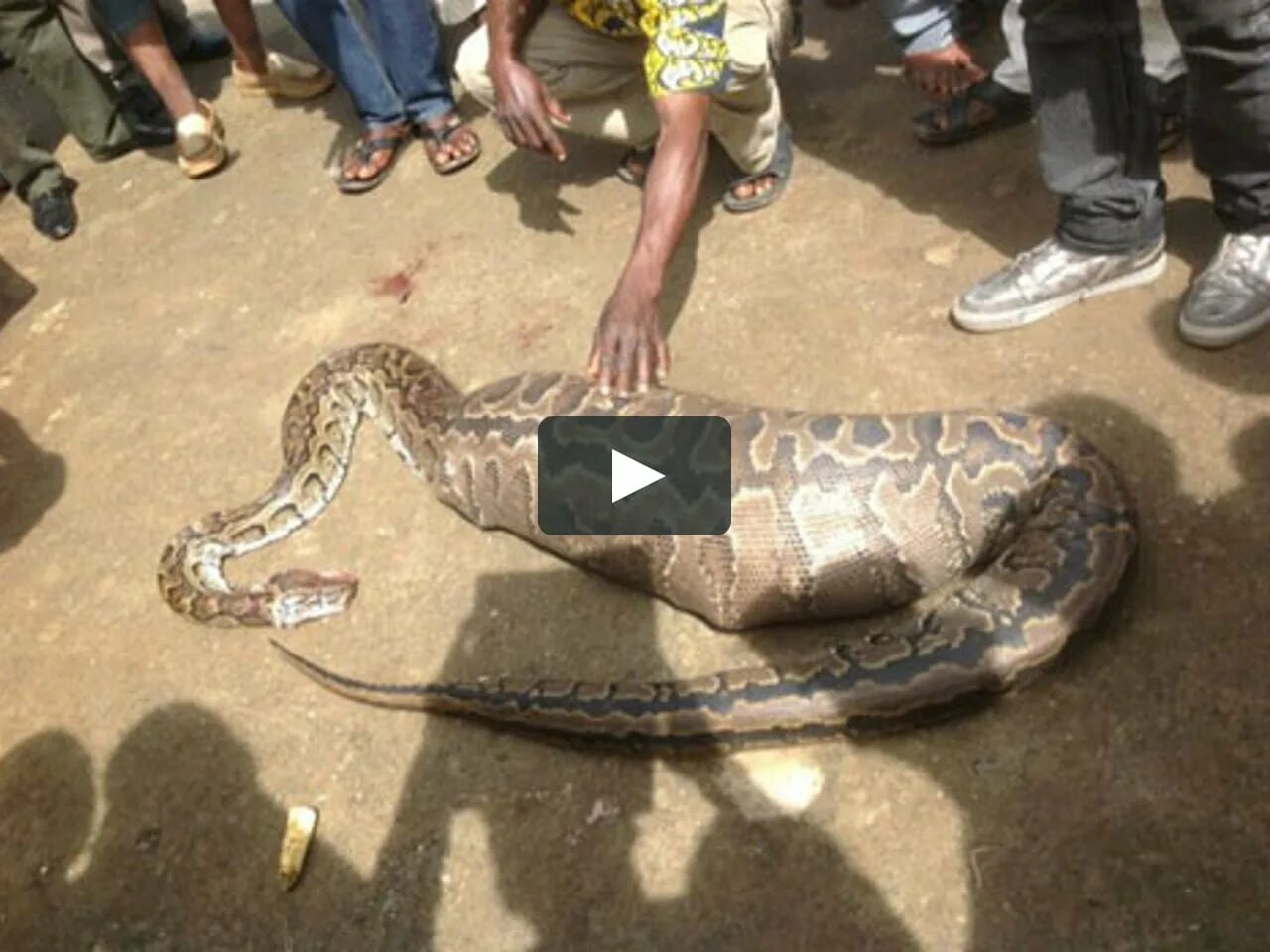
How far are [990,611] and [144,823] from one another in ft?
9.10

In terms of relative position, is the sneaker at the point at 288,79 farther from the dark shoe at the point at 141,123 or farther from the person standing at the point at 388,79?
the person standing at the point at 388,79

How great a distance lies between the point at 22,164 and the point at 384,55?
8.87 ft

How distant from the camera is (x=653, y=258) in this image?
3.92 metres

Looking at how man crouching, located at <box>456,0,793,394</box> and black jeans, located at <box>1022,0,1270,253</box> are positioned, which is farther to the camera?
man crouching, located at <box>456,0,793,394</box>

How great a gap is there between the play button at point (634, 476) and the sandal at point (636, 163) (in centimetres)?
206

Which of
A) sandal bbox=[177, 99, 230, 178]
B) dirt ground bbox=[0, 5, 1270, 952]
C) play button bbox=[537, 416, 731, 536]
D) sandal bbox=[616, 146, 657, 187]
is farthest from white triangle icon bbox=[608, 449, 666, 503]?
sandal bbox=[177, 99, 230, 178]

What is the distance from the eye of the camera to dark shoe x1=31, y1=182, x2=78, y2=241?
22.9 feet

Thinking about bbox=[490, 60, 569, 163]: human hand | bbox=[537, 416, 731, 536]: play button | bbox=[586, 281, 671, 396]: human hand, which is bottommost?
bbox=[537, 416, 731, 536]: play button

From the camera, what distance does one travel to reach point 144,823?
3.69 meters

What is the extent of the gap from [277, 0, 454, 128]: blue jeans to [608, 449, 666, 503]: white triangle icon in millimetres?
3400

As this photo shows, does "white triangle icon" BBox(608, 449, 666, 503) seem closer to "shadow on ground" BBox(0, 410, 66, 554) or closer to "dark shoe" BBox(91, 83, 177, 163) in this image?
"shadow on ground" BBox(0, 410, 66, 554)

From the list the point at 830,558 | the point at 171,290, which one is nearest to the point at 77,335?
the point at 171,290

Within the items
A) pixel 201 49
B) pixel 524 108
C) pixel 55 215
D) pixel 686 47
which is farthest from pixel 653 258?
pixel 201 49

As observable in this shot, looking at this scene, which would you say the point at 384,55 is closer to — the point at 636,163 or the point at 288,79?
the point at 288,79
